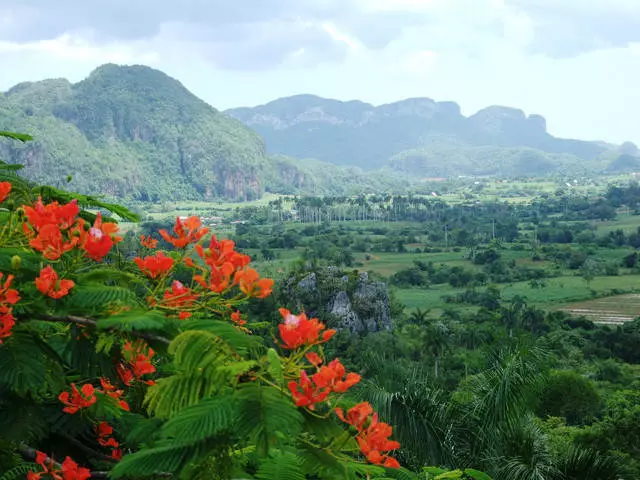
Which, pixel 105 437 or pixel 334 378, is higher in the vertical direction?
pixel 334 378

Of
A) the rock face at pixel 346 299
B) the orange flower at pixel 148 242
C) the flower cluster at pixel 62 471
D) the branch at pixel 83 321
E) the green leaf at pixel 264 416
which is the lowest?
the rock face at pixel 346 299

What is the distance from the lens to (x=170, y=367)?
207 centimetres

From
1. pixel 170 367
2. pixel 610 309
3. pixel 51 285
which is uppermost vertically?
pixel 51 285

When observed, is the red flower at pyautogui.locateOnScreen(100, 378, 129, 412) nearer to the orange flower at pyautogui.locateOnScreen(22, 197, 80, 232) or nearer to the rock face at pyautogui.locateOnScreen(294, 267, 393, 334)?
the orange flower at pyautogui.locateOnScreen(22, 197, 80, 232)

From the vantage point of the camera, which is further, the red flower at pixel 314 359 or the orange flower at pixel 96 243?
the orange flower at pixel 96 243

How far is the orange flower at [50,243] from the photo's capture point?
1706 millimetres

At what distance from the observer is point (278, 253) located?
70625mm

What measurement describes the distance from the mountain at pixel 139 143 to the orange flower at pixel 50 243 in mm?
129362

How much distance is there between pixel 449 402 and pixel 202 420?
5890mm

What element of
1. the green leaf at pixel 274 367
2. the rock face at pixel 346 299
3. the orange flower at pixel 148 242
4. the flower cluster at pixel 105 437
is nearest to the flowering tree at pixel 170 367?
the green leaf at pixel 274 367

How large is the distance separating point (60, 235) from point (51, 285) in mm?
159

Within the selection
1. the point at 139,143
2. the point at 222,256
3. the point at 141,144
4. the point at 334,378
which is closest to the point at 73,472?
the point at 222,256

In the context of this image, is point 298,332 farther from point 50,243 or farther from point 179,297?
point 50,243

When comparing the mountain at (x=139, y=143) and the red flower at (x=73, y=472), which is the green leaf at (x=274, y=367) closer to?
the red flower at (x=73, y=472)
